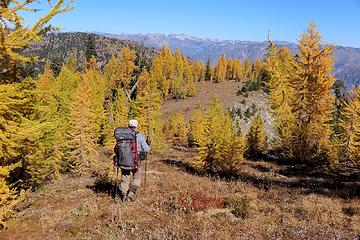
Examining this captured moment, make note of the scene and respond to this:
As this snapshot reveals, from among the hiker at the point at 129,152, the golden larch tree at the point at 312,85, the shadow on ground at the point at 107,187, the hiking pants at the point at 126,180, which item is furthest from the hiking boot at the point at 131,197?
the golden larch tree at the point at 312,85

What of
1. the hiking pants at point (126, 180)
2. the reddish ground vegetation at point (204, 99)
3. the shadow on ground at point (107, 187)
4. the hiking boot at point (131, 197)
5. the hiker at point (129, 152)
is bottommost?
the reddish ground vegetation at point (204, 99)

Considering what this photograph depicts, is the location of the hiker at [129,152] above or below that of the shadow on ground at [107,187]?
above

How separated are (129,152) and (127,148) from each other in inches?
5.5

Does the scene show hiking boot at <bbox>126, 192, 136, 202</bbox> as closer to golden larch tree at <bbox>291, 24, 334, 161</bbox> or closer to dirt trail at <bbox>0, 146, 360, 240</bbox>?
dirt trail at <bbox>0, 146, 360, 240</bbox>

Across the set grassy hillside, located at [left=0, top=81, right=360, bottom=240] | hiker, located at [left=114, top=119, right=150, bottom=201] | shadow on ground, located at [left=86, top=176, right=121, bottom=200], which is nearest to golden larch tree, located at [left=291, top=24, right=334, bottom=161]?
grassy hillside, located at [left=0, top=81, right=360, bottom=240]

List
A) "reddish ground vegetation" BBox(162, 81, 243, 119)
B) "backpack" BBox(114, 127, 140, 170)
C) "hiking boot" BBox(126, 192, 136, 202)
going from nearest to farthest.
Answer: "backpack" BBox(114, 127, 140, 170) → "hiking boot" BBox(126, 192, 136, 202) → "reddish ground vegetation" BBox(162, 81, 243, 119)

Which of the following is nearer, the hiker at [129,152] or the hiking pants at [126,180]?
the hiker at [129,152]

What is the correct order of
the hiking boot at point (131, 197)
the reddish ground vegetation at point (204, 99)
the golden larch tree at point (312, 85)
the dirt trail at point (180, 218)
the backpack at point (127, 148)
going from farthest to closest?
the reddish ground vegetation at point (204, 99), the golden larch tree at point (312, 85), the hiking boot at point (131, 197), the backpack at point (127, 148), the dirt trail at point (180, 218)

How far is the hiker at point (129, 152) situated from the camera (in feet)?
38.7

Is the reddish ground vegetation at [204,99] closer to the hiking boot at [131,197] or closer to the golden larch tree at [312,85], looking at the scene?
the golden larch tree at [312,85]

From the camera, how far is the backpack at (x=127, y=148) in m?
11.8

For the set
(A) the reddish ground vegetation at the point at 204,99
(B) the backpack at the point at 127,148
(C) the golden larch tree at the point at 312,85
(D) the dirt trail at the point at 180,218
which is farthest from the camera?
(A) the reddish ground vegetation at the point at 204,99

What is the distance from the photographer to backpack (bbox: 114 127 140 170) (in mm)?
11766

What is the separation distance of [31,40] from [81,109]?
2118cm
